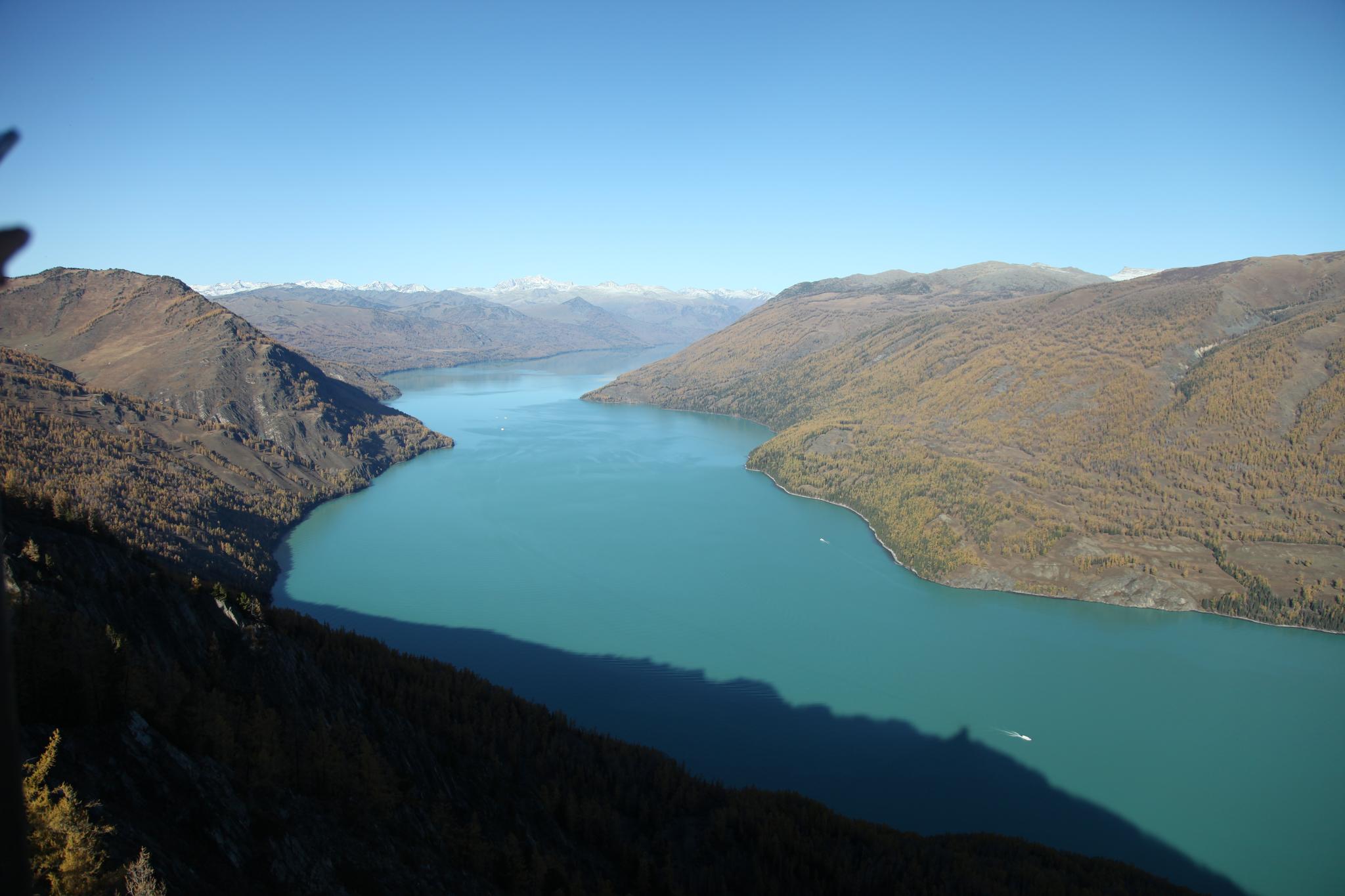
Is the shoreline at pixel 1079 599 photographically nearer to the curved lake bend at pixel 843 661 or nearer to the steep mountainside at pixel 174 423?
the curved lake bend at pixel 843 661

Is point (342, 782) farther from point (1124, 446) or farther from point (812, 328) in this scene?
point (812, 328)

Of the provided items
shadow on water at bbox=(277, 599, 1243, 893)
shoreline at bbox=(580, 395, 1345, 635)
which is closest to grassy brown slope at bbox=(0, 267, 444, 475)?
shadow on water at bbox=(277, 599, 1243, 893)

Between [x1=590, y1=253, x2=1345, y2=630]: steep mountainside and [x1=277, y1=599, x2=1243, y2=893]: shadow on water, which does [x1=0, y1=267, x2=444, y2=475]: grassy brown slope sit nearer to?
[x1=277, y1=599, x2=1243, y2=893]: shadow on water

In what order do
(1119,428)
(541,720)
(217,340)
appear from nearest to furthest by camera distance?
(541,720) → (1119,428) → (217,340)

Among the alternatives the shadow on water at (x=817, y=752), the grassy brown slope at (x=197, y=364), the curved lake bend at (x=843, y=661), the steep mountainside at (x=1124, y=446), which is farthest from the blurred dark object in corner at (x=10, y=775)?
the grassy brown slope at (x=197, y=364)

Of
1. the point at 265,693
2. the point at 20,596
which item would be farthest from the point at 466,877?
the point at 20,596

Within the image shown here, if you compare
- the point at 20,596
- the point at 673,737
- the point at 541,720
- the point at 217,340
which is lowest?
the point at 673,737

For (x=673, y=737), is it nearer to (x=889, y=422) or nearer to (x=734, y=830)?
(x=734, y=830)
